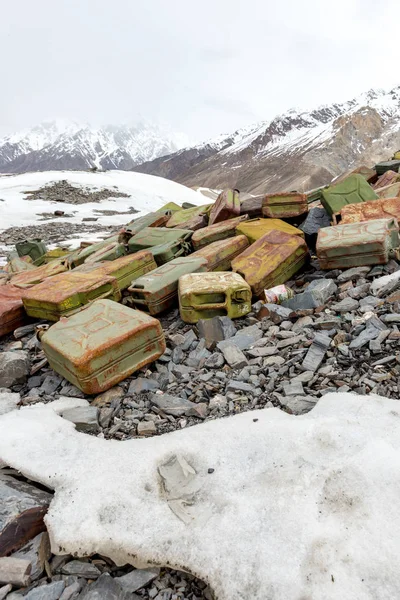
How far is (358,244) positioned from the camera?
3.85m

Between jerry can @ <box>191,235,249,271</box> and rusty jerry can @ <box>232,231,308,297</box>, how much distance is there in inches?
11.2

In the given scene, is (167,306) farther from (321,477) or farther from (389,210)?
(389,210)

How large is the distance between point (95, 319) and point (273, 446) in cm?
178

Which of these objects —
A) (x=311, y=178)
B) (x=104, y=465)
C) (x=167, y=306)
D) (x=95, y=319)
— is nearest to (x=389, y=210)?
(x=167, y=306)

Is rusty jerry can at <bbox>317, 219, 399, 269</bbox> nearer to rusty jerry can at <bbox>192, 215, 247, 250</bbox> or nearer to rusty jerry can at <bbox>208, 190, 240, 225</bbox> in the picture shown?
rusty jerry can at <bbox>192, 215, 247, 250</bbox>

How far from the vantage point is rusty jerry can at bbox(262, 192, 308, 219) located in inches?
219

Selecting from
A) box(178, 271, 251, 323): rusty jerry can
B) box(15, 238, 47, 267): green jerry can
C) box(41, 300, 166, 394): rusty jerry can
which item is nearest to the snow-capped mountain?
box(15, 238, 47, 267): green jerry can

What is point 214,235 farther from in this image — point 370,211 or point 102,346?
point 102,346

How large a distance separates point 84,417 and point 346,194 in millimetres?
4860

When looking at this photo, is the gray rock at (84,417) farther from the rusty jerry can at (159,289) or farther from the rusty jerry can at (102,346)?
the rusty jerry can at (159,289)

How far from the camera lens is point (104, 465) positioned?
6.88 feet

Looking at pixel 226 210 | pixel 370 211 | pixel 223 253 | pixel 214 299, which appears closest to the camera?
pixel 214 299

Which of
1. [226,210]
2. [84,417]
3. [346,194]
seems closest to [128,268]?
[226,210]

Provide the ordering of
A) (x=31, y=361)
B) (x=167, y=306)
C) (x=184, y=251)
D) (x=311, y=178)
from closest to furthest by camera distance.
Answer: (x=31, y=361)
(x=167, y=306)
(x=184, y=251)
(x=311, y=178)
